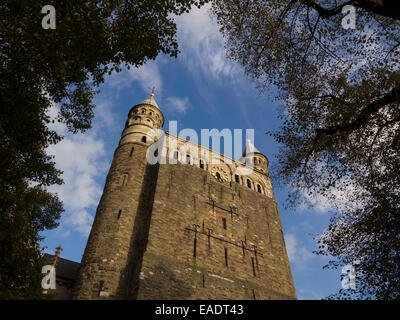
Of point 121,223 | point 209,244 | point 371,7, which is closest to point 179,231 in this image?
point 209,244

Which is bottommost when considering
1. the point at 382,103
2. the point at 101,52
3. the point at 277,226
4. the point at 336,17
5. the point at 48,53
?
the point at 382,103

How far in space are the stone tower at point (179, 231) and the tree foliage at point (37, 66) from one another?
280 inches

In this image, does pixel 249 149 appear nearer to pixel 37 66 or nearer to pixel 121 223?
pixel 121 223

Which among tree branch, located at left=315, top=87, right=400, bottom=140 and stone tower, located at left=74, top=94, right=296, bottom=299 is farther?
stone tower, located at left=74, top=94, right=296, bottom=299

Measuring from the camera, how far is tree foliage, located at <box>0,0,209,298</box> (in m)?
8.64

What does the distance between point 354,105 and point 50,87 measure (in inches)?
424

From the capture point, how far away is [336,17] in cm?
984

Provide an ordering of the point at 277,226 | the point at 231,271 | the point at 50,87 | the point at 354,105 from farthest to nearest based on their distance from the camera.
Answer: the point at 277,226 → the point at 231,271 → the point at 50,87 → the point at 354,105

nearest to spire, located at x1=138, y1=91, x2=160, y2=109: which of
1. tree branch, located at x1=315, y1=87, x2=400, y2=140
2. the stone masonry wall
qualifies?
the stone masonry wall

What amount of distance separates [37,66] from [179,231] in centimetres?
1363

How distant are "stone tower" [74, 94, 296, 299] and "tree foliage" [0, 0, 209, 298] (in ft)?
23.4

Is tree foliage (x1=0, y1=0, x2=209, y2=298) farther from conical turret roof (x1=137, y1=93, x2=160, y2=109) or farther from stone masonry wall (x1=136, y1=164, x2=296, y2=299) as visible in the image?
conical turret roof (x1=137, y1=93, x2=160, y2=109)
